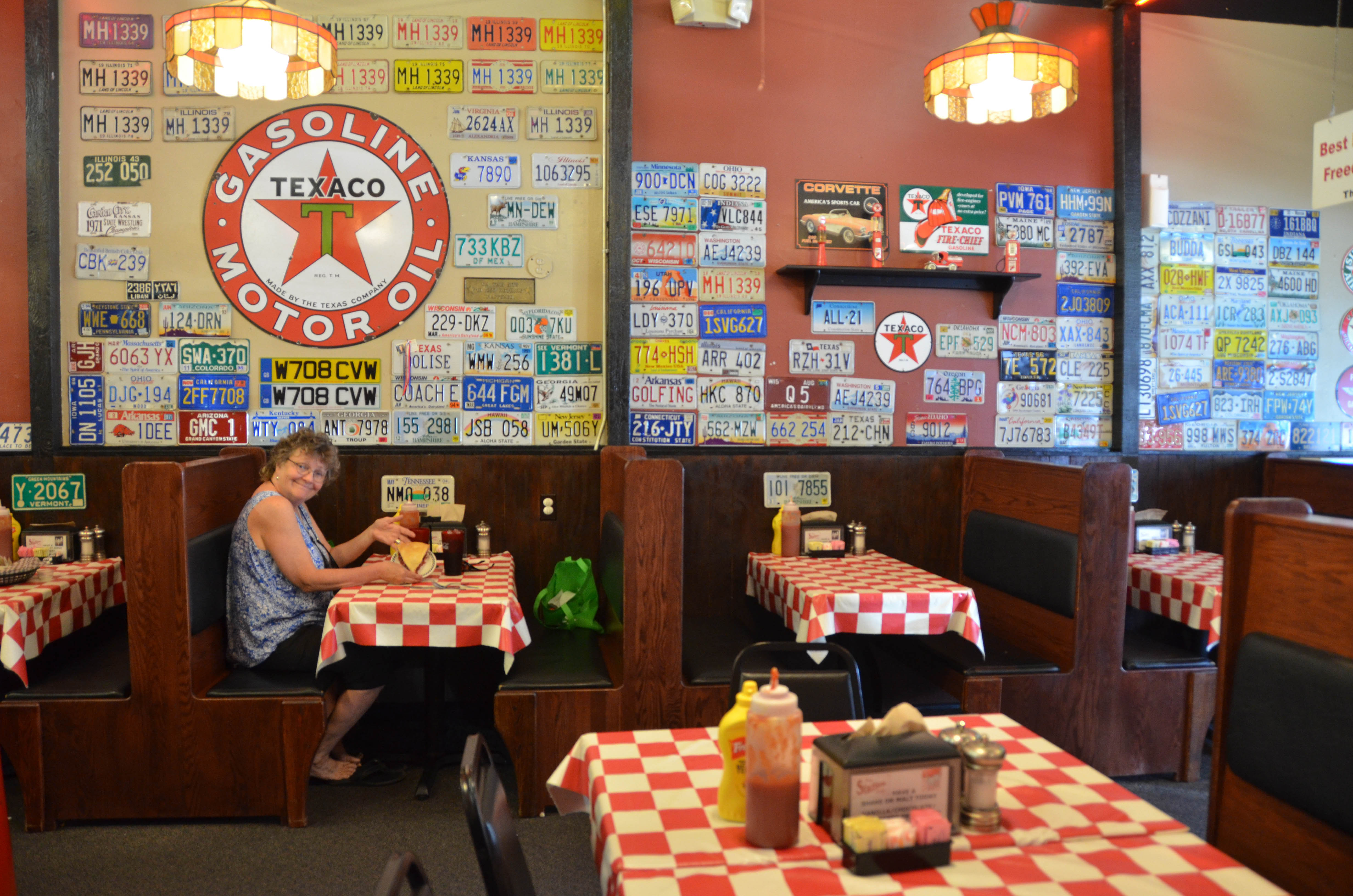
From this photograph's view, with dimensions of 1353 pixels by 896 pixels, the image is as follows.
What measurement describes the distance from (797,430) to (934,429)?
71cm

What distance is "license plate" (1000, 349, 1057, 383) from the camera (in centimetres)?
462

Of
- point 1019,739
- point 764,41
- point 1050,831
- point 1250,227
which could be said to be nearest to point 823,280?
point 764,41

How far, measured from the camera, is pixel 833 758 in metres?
1.39

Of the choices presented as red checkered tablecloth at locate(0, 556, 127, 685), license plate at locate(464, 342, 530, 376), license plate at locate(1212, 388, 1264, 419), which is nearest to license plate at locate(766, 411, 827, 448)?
license plate at locate(464, 342, 530, 376)

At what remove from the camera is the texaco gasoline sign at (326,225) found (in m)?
4.23

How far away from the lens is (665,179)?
4.34 meters

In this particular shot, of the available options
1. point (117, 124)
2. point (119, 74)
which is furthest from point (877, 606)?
point (119, 74)

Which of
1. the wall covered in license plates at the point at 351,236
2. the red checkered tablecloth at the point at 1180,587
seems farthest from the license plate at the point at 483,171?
the red checkered tablecloth at the point at 1180,587

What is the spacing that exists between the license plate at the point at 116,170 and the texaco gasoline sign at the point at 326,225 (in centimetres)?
32

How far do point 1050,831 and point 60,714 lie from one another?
3.22 m

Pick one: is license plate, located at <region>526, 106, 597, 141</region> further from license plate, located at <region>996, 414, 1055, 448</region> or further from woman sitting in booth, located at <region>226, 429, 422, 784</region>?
license plate, located at <region>996, 414, 1055, 448</region>

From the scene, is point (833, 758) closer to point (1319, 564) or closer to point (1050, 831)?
→ point (1050, 831)

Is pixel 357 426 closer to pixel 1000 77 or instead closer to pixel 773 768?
pixel 1000 77

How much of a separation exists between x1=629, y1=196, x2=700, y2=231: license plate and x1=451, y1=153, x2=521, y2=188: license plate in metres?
0.60
